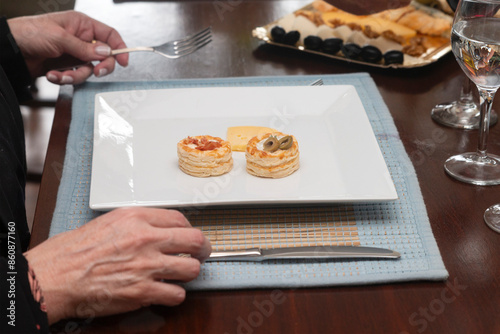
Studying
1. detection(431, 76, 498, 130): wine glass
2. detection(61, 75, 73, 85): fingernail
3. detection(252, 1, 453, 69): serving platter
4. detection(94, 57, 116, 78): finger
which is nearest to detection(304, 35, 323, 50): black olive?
detection(252, 1, 453, 69): serving platter

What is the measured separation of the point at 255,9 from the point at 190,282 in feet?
4.10

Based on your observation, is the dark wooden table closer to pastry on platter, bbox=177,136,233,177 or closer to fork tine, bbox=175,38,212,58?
fork tine, bbox=175,38,212,58

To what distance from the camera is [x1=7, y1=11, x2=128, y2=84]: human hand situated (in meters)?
1.41

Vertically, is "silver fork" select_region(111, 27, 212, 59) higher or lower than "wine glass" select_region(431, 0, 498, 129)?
lower

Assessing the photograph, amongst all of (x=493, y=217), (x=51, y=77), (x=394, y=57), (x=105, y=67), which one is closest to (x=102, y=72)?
(x=105, y=67)

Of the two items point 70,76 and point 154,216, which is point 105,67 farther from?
point 154,216

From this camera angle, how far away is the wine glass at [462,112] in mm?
1221

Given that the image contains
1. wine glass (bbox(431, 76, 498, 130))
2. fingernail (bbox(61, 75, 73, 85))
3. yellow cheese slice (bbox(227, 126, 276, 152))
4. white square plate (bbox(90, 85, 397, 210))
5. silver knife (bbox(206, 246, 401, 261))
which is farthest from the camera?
fingernail (bbox(61, 75, 73, 85))

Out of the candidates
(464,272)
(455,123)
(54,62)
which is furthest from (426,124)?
(54,62)

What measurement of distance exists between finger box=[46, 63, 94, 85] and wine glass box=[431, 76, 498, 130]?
31.7 inches

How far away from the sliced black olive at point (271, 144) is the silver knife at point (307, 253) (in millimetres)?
214

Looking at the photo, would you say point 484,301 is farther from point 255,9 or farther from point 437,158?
point 255,9

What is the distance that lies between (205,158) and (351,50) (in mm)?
663

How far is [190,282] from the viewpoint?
0.79 meters
